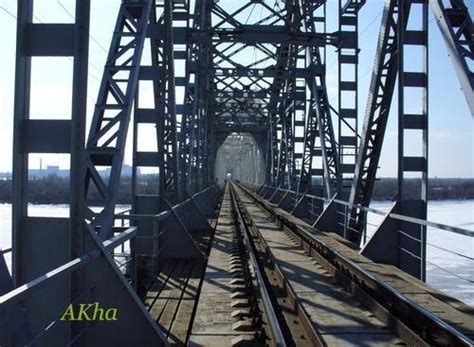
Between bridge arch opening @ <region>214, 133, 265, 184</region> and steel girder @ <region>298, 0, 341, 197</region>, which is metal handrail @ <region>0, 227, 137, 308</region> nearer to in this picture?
steel girder @ <region>298, 0, 341, 197</region>

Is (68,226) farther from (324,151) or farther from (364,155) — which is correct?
(324,151)

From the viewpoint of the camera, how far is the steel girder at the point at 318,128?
1948 cm

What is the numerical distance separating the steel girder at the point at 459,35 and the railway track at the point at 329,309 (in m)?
3.36

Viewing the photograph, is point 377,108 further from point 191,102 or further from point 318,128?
point 191,102

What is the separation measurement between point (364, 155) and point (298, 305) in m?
5.98

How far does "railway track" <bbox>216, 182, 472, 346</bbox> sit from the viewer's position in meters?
5.77

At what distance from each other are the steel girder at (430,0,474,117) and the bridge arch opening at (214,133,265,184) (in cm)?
5723

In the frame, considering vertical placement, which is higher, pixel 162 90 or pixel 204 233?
pixel 162 90

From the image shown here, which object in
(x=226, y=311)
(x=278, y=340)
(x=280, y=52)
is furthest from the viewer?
(x=280, y=52)

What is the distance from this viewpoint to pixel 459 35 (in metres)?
8.53

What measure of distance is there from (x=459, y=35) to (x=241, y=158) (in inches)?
4981

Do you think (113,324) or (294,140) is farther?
(294,140)

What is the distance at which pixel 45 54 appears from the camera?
5293mm

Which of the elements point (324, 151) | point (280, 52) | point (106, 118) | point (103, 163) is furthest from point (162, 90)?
point (280, 52)
